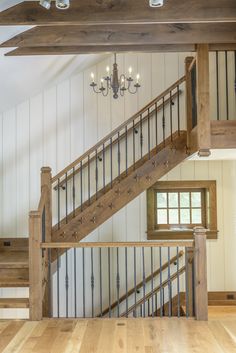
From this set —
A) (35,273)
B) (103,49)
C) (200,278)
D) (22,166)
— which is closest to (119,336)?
(200,278)

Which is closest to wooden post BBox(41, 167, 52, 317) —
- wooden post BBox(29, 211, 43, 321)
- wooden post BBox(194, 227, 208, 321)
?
wooden post BBox(29, 211, 43, 321)

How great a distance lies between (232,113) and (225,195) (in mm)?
1466

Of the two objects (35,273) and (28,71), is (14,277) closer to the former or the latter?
(35,273)

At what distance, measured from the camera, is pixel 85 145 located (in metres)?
6.79

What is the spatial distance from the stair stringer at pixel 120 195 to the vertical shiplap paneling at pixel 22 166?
1.58m

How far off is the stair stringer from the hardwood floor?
1.64 meters

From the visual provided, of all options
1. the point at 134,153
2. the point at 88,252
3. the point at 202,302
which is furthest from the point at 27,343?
the point at 134,153

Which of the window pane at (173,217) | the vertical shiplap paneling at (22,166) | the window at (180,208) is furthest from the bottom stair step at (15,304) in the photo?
the window pane at (173,217)

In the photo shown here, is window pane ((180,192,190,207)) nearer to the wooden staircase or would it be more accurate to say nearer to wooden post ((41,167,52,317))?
wooden post ((41,167,52,317))

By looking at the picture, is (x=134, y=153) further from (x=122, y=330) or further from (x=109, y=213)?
(x=122, y=330)

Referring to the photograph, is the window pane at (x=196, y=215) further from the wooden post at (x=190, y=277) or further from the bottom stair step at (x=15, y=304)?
the bottom stair step at (x=15, y=304)

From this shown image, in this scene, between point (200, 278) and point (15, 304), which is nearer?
point (200, 278)

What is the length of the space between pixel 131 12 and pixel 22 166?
3.91 m

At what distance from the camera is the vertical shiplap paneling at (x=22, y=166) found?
6676 millimetres
